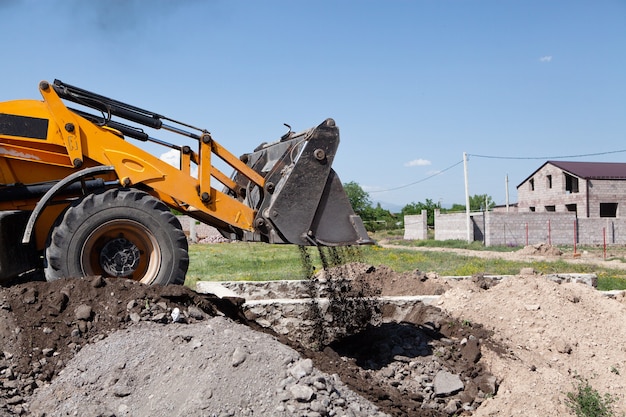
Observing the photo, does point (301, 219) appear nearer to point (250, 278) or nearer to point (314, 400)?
point (314, 400)

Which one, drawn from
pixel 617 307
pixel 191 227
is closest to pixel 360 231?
pixel 617 307

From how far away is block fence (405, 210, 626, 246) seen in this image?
30.2 m

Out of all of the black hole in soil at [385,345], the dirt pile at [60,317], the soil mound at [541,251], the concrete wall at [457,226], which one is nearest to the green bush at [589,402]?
the black hole in soil at [385,345]

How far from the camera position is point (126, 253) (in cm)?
624

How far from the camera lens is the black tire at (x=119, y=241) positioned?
19.4ft

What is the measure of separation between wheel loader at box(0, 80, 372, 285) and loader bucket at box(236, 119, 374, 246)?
0.04 ft

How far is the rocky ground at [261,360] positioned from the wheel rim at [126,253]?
1.85ft

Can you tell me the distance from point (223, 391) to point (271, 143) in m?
3.95

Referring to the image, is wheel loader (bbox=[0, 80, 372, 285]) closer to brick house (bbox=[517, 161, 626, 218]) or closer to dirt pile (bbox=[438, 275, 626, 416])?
dirt pile (bbox=[438, 275, 626, 416])

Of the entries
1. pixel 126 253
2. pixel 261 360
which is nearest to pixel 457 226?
pixel 126 253

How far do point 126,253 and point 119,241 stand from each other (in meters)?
0.14

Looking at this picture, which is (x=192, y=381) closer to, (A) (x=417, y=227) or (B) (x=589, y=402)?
(B) (x=589, y=402)

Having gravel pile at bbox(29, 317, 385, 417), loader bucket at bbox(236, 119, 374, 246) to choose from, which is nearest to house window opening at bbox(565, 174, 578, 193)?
loader bucket at bbox(236, 119, 374, 246)

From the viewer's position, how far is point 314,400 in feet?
14.4
